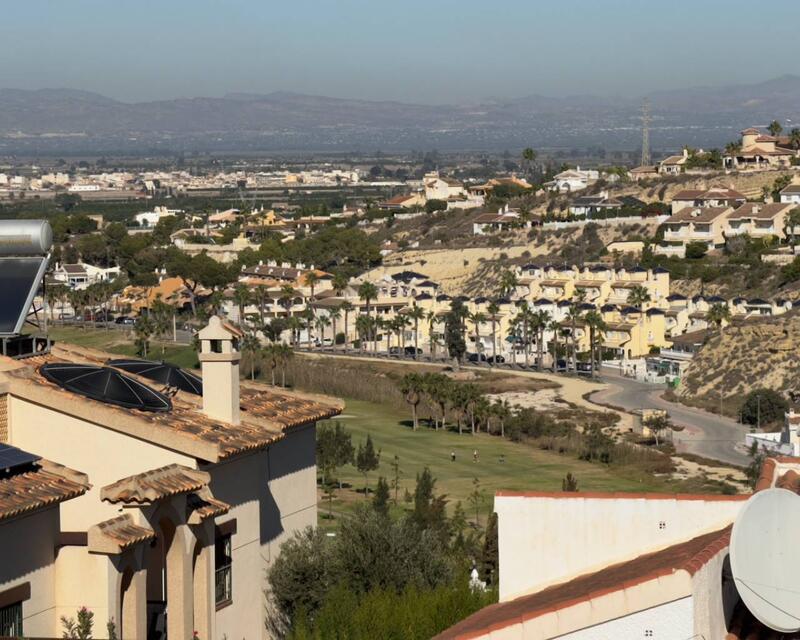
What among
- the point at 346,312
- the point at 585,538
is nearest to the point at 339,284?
the point at 346,312

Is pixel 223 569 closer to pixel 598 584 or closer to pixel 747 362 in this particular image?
pixel 598 584

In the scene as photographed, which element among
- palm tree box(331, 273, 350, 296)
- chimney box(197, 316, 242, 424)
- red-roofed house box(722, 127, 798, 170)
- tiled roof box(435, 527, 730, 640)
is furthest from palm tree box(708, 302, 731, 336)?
tiled roof box(435, 527, 730, 640)

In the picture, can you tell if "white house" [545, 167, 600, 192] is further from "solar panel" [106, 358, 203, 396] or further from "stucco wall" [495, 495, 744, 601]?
"stucco wall" [495, 495, 744, 601]

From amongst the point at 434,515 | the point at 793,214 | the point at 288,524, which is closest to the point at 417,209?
the point at 793,214

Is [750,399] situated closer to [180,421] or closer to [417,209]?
[180,421]

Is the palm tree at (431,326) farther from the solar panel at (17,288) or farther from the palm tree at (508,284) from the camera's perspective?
the solar panel at (17,288)
